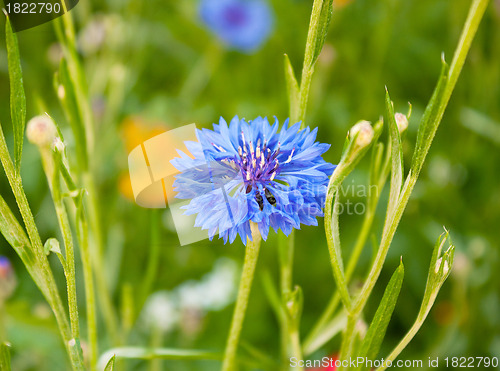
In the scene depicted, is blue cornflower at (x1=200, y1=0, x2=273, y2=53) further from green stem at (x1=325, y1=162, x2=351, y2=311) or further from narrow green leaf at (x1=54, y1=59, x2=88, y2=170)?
green stem at (x1=325, y1=162, x2=351, y2=311)

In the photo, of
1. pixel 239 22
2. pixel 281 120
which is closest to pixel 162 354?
pixel 281 120

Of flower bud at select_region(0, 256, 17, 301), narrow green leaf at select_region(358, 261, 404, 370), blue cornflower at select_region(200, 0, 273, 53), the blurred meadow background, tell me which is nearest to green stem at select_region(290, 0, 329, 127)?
narrow green leaf at select_region(358, 261, 404, 370)

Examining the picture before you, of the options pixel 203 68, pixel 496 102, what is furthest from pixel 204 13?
pixel 496 102

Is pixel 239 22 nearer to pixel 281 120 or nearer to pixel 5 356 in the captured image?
pixel 281 120

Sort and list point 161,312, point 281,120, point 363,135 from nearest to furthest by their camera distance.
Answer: point 363,135 < point 161,312 < point 281,120

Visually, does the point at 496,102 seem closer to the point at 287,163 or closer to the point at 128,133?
the point at 128,133
